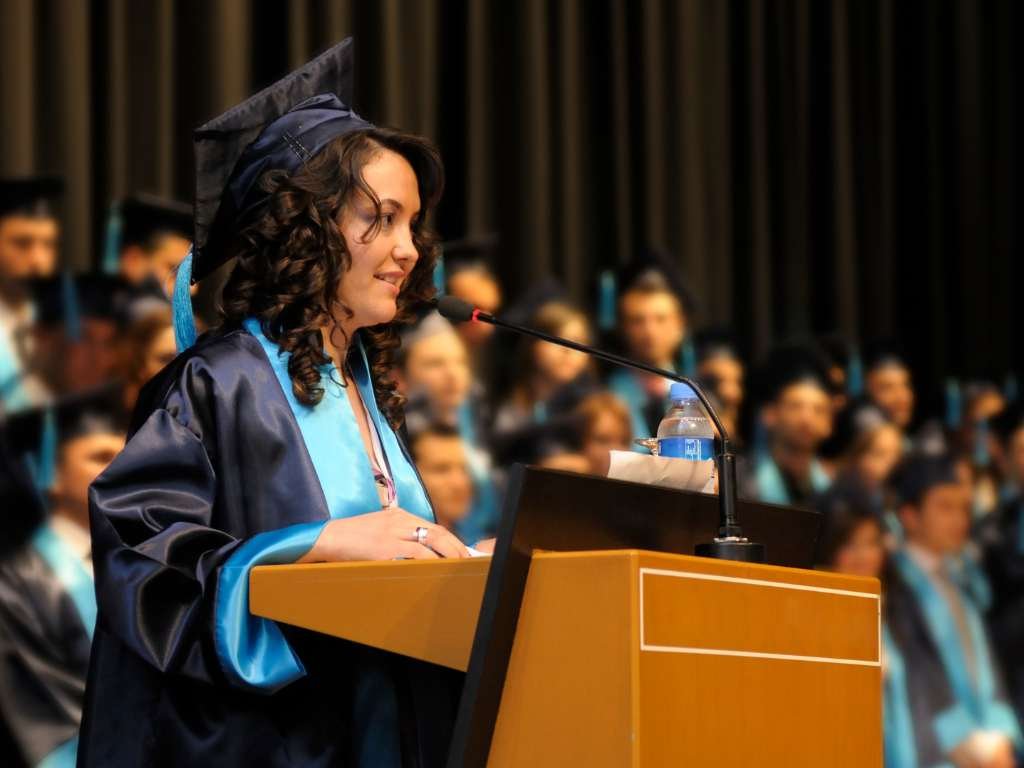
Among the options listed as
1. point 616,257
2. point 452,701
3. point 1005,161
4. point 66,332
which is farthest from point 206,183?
point 1005,161

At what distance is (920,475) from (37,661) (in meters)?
3.66

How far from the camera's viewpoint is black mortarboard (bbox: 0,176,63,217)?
4.07 m

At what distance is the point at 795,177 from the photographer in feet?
22.0

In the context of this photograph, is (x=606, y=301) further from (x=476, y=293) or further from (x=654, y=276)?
(x=476, y=293)

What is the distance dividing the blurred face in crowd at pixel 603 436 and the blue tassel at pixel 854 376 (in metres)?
1.55

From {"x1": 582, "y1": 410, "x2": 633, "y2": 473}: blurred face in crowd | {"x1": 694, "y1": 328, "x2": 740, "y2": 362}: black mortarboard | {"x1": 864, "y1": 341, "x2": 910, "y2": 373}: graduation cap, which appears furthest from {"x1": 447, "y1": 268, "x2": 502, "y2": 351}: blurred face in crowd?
{"x1": 864, "y1": 341, "x2": 910, "y2": 373}: graduation cap

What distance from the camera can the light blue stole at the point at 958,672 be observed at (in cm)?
588

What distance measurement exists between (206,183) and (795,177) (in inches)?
188

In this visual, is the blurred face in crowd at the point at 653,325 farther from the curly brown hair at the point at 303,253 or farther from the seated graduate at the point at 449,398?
the curly brown hair at the point at 303,253

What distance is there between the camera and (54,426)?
3.97 meters

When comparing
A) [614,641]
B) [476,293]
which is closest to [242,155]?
[614,641]

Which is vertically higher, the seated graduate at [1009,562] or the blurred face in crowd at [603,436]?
the blurred face in crowd at [603,436]

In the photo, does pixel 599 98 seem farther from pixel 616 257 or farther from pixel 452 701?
pixel 452 701

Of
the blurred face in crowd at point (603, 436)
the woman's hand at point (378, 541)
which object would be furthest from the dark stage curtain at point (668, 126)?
the woman's hand at point (378, 541)
